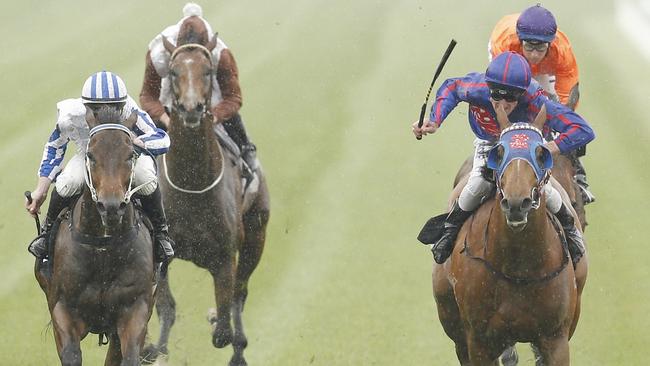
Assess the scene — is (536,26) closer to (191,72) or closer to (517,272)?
(517,272)

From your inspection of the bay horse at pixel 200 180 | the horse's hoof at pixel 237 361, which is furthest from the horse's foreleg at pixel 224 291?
the horse's hoof at pixel 237 361

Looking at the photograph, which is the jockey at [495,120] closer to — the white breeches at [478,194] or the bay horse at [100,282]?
the white breeches at [478,194]

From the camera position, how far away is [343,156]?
1675 cm

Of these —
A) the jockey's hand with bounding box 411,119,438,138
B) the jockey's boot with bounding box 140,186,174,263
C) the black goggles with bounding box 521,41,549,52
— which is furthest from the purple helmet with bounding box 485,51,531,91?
the jockey's boot with bounding box 140,186,174,263

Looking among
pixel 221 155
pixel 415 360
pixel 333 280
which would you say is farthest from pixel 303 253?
pixel 221 155

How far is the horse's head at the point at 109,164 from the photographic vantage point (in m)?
6.43

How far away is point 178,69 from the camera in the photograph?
334 inches

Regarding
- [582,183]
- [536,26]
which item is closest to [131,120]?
[536,26]

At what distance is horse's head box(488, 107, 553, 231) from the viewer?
5.97 m

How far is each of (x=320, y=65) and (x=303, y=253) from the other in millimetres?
7559

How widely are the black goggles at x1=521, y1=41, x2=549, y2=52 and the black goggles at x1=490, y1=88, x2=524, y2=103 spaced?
144 centimetres

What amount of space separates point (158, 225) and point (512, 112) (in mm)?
2423

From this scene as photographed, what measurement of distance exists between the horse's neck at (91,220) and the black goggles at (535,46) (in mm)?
2856

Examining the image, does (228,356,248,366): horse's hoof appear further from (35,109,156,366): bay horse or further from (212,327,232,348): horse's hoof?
(35,109,156,366): bay horse
